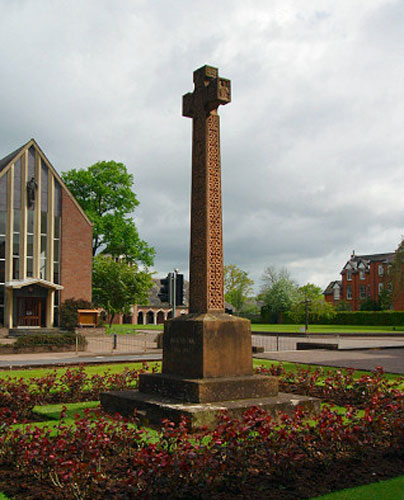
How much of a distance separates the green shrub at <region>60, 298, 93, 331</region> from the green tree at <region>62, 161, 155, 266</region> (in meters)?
10.4

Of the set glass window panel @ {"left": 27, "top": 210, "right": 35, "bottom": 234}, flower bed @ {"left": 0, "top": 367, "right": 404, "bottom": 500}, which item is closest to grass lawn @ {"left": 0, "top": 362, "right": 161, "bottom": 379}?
flower bed @ {"left": 0, "top": 367, "right": 404, "bottom": 500}

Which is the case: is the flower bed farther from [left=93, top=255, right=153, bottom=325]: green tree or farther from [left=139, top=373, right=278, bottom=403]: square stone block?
[left=93, top=255, right=153, bottom=325]: green tree

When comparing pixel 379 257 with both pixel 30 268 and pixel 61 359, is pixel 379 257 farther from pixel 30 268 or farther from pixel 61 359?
pixel 61 359

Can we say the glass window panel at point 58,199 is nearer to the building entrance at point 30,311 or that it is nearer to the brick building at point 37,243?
the brick building at point 37,243

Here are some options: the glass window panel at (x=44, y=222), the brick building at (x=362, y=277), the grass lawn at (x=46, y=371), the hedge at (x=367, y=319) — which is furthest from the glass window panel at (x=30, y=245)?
the brick building at (x=362, y=277)

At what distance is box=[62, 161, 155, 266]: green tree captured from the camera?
53.7m

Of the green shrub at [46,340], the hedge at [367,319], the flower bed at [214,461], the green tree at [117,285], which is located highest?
the green tree at [117,285]

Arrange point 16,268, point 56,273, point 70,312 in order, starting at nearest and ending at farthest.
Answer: point 16,268 < point 70,312 < point 56,273

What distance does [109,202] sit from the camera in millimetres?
55125

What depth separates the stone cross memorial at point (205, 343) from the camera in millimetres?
8031

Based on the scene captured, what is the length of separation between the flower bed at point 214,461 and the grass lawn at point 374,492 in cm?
18

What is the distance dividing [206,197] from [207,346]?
2581mm

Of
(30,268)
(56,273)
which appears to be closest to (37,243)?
(30,268)

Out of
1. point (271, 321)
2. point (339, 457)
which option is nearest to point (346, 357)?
point (339, 457)
